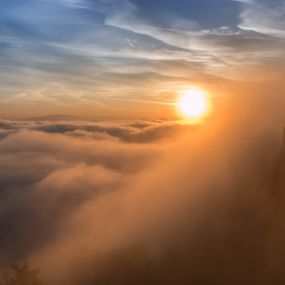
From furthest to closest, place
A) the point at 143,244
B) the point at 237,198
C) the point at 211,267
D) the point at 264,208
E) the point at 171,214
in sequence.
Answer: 1. the point at 171,214
2. the point at 143,244
3. the point at 237,198
4. the point at 264,208
5. the point at 211,267

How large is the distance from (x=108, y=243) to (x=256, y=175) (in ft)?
234

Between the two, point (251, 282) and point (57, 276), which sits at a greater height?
point (251, 282)

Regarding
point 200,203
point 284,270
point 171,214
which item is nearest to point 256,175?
point 200,203

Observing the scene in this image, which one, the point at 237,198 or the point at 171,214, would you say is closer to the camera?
the point at 237,198

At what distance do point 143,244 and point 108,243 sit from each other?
29.2 metres

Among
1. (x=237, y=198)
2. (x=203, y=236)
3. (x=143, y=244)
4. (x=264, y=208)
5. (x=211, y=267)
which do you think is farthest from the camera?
(x=143, y=244)

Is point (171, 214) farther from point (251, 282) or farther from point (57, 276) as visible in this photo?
point (251, 282)

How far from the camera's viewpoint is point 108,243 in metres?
170

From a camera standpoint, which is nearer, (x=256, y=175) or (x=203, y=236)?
(x=203, y=236)

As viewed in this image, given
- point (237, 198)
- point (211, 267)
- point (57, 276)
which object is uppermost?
point (237, 198)

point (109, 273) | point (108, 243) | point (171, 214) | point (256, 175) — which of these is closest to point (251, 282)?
point (109, 273)

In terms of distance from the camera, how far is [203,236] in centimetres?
12244

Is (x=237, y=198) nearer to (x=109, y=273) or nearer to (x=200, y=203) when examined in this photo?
(x=200, y=203)

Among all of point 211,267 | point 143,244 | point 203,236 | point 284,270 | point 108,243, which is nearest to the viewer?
point 284,270
